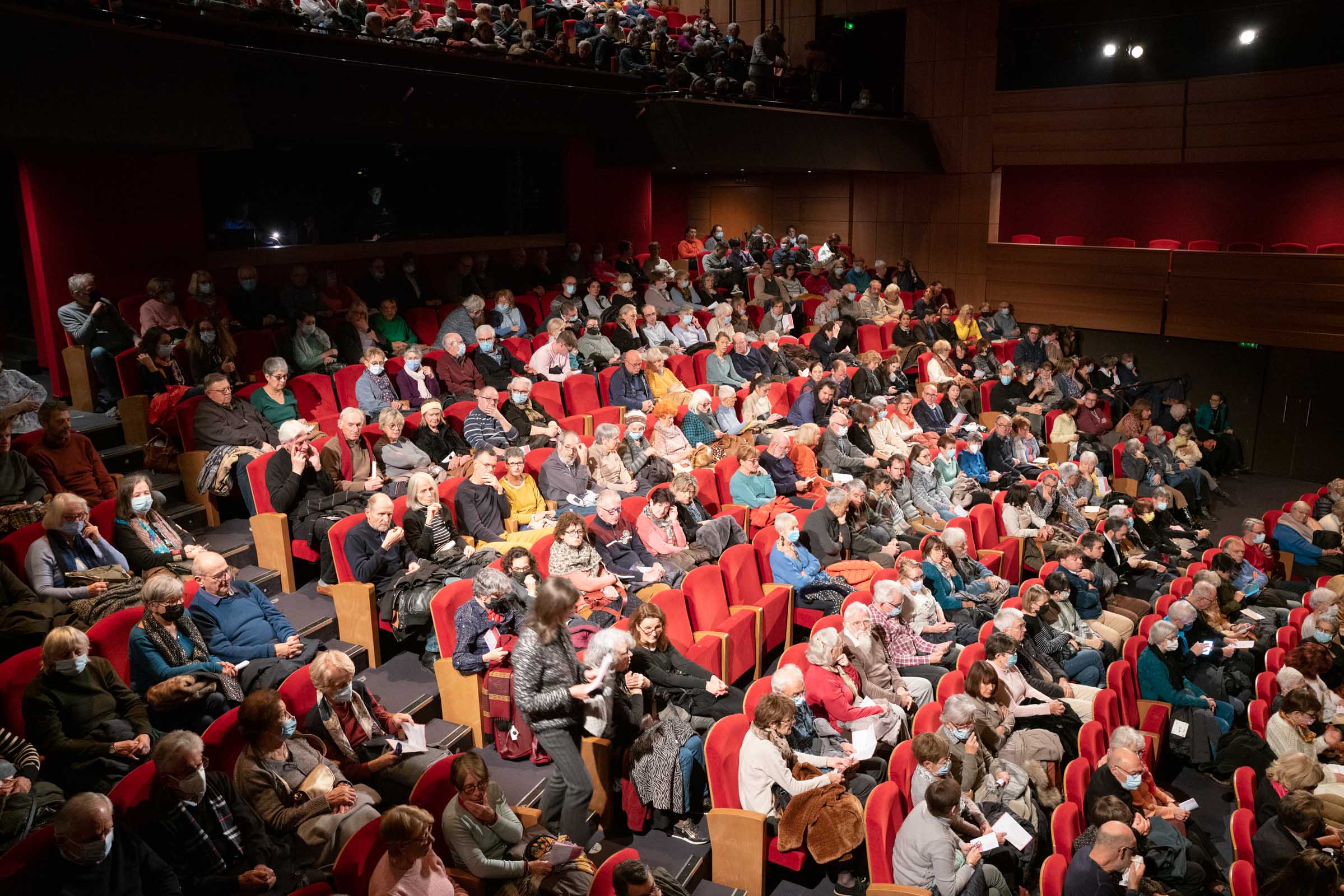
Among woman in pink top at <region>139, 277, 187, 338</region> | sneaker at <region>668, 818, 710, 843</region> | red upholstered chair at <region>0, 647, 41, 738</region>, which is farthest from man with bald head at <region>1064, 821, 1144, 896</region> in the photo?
woman in pink top at <region>139, 277, 187, 338</region>

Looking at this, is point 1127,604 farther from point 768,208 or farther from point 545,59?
point 768,208

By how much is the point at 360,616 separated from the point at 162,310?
2668mm

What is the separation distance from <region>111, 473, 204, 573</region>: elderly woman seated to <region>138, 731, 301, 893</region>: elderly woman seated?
1.44 metres

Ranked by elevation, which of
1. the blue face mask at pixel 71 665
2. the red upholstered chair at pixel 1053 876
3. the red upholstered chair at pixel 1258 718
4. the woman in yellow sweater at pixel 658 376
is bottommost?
the red upholstered chair at pixel 1258 718

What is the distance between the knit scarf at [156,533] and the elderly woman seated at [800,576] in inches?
107

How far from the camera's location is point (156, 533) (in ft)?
13.6

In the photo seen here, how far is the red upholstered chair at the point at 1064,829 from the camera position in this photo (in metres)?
3.38

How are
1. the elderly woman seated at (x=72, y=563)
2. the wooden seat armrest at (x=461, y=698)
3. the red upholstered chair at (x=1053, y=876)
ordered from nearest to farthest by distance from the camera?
1. the red upholstered chair at (x=1053, y=876)
2. the elderly woman seated at (x=72, y=563)
3. the wooden seat armrest at (x=461, y=698)

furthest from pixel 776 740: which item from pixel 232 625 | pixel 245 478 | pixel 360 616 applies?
pixel 245 478

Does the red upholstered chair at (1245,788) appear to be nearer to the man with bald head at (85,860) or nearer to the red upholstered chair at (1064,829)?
the red upholstered chair at (1064,829)

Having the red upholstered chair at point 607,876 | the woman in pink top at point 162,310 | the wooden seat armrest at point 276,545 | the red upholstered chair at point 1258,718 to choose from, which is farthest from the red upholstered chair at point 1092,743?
the woman in pink top at point 162,310

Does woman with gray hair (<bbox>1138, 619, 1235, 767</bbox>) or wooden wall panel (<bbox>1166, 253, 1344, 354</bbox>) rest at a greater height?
wooden wall panel (<bbox>1166, 253, 1344, 354</bbox>)

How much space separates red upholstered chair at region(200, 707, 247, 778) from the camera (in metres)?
3.07

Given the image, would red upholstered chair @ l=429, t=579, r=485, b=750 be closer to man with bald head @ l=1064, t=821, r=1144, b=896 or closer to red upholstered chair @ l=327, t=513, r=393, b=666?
red upholstered chair @ l=327, t=513, r=393, b=666
